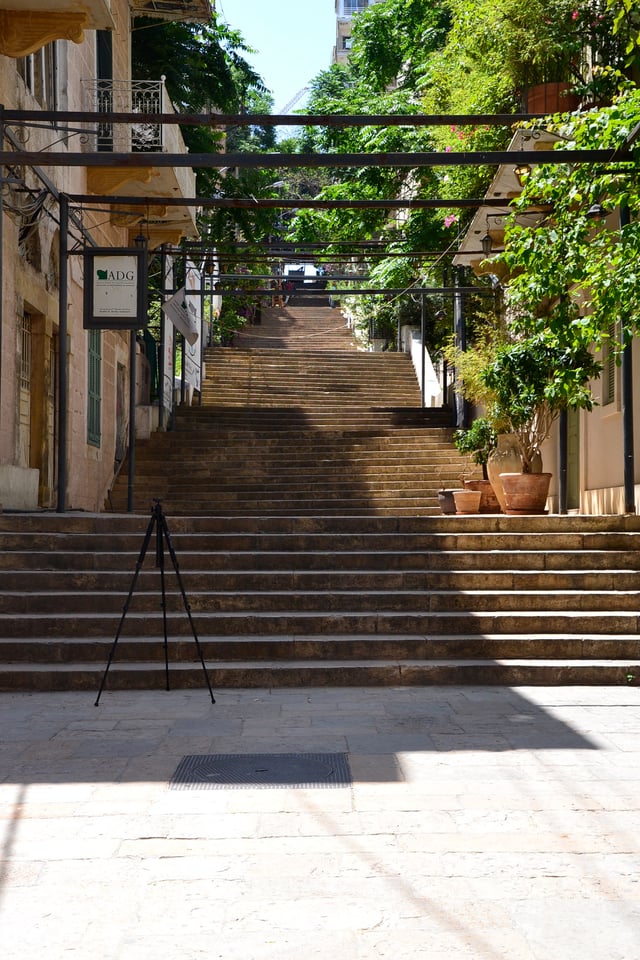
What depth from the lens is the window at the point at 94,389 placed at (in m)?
17.7

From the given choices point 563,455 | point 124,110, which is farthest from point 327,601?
point 124,110

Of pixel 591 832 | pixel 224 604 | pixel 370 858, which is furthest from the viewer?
pixel 224 604

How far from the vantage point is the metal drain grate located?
5.77m

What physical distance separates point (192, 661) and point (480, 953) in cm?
571

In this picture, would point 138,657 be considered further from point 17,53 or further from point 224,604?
point 17,53

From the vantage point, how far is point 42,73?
1450cm

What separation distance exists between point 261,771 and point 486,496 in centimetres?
990

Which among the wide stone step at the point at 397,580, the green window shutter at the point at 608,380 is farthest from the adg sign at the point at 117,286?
the green window shutter at the point at 608,380

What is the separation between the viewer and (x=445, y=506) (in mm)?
15211

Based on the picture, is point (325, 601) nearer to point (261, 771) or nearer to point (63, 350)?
→ point (261, 771)

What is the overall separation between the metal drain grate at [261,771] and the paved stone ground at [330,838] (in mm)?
91

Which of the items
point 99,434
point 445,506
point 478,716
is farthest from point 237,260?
point 478,716

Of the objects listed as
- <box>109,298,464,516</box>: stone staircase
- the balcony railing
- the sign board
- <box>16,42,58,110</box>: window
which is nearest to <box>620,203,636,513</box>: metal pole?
<box>109,298,464,516</box>: stone staircase

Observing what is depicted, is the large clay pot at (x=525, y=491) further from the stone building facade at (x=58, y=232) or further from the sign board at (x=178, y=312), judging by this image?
the sign board at (x=178, y=312)
